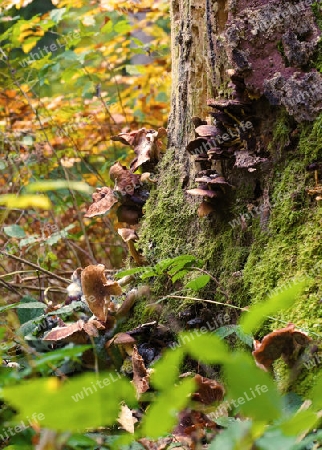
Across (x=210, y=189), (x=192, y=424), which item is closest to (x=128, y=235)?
(x=210, y=189)

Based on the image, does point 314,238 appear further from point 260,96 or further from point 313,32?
point 313,32

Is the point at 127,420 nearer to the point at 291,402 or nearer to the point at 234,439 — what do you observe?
the point at 291,402

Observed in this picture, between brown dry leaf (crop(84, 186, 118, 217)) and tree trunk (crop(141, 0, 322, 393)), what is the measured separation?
41 cm

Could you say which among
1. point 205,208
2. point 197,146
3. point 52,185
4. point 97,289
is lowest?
point 97,289

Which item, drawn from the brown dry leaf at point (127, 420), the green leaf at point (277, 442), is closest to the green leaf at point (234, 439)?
the green leaf at point (277, 442)

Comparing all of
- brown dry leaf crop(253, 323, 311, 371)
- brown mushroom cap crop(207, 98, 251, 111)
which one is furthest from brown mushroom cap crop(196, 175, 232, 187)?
brown dry leaf crop(253, 323, 311, 371)

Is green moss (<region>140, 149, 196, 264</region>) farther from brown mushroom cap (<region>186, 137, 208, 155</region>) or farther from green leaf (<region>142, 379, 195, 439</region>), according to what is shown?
green leaf (<region>142, 379, 195, 439</region>)

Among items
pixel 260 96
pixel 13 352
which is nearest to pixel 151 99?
pixel 260 96

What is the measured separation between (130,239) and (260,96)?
1110 mm

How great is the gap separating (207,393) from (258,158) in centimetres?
112

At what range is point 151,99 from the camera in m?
6.39

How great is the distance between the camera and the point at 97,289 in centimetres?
254

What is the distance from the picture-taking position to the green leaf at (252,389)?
64 cm

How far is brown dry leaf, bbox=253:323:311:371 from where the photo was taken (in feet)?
5.49
